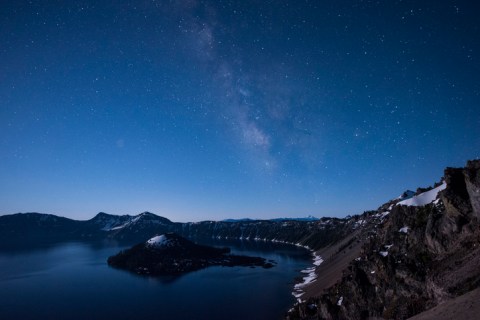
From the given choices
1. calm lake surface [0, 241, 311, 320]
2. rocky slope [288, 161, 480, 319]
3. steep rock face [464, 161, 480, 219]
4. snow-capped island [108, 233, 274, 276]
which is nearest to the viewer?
rocky slope [288, 161, 480, 319]

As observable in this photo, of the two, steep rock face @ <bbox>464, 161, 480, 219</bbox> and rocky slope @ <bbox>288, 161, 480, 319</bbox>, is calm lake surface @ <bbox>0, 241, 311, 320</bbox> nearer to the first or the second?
rocky slope @ <bbox>288, 161, 480, 319</bbox>

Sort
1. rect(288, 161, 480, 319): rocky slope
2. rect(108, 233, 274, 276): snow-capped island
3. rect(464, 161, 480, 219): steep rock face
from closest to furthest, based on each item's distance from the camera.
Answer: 1. rect(288, 161, 480, 319): rocky slope
2. rect(464, 161, 480, 219): steep rock face
3. rect(108, 233, 274, 276): snow-capped island

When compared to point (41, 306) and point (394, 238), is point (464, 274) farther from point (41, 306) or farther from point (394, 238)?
point (41, 306)

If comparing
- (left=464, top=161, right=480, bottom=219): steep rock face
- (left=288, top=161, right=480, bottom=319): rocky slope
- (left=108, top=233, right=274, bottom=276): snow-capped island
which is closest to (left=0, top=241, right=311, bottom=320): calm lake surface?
(left=108, top=233, right=274, bottom=276): snow-capped island

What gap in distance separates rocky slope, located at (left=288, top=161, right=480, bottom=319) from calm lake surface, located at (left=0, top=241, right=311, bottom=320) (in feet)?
90.4

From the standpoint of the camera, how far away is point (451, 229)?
39.2 m

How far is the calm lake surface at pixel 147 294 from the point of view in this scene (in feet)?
278

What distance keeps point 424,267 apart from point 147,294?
9897 centimetres

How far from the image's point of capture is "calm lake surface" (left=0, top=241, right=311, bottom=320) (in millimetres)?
84688

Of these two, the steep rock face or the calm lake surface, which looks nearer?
the steep rock face

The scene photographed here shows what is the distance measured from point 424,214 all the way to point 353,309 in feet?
70.3

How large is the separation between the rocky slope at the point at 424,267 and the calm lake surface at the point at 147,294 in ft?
90.4

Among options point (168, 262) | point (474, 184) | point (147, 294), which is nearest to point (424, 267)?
point (474, 184)

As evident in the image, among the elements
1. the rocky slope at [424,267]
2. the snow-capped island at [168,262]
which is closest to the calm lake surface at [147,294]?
the snow-capped island at [168,262]
